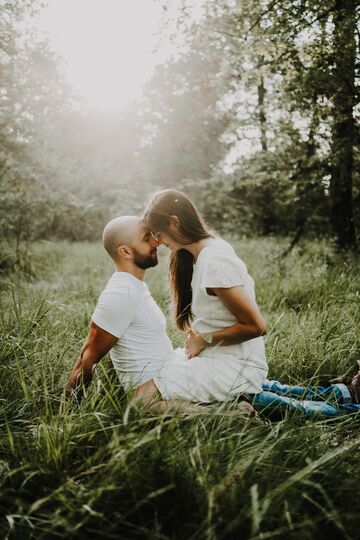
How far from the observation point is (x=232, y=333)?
228 centimetres

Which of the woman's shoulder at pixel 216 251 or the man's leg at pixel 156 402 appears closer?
the man's leg at pixel 156 402

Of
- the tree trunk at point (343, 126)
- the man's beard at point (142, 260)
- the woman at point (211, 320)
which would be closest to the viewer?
the woman at point (211, 320)

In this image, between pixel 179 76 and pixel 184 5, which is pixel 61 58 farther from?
pixel 179 76

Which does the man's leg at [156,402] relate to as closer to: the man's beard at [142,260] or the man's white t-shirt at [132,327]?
the man's white t-shirt at [132,327]

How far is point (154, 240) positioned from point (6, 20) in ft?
16.2

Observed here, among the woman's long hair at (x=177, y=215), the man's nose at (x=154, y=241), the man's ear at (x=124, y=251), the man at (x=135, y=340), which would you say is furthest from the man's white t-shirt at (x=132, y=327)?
the woman's long hair at (x=177, y=215)

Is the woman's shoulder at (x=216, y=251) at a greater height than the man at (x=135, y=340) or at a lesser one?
greater

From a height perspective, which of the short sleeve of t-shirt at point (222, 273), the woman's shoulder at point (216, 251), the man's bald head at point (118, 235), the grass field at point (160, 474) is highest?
the man's bald head at point (118, 235)

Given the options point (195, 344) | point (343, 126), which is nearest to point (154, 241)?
point (195, 344)

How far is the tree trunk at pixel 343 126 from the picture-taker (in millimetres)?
4660

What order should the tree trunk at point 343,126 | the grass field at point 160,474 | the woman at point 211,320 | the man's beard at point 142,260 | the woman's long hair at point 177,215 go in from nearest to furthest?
the grass field at point 160,474 → the woman at point 211,320 → the woman's long hair at point 177,215 → the man's beard at point 142,260 → the tree trunk at point 343,126

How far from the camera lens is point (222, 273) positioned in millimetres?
2232

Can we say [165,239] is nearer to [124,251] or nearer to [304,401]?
[124,251]

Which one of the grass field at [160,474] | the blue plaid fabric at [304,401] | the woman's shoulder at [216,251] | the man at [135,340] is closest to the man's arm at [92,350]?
the man at [135,340]
